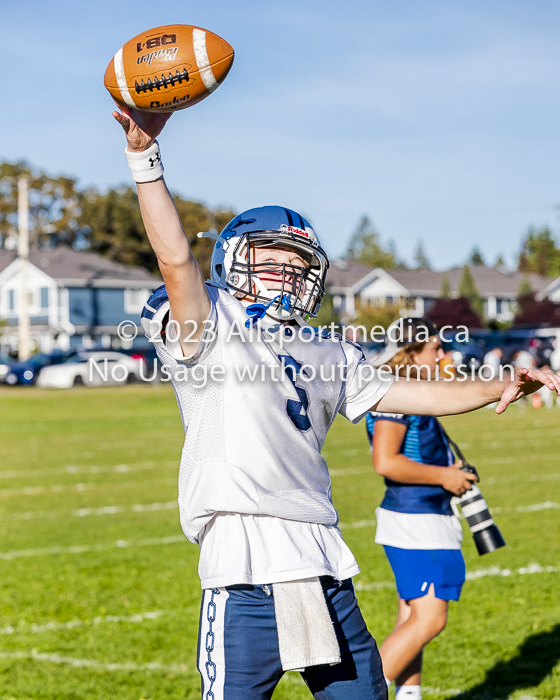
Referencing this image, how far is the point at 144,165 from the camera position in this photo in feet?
7.93

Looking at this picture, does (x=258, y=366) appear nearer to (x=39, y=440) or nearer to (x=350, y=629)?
(x=350, y=629)

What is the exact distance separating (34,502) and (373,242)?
107581mm

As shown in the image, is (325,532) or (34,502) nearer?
(325,532)

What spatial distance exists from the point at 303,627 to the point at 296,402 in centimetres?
66

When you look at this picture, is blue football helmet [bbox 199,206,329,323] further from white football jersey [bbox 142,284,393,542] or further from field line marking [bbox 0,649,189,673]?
field line marking [bbox 0,649,189,673]

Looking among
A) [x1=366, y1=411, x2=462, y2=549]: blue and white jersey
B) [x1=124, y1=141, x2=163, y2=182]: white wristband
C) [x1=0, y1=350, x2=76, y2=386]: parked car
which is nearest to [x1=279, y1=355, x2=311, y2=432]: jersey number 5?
[x1=124, y1=141, x2=163, y2=182]: white wristband

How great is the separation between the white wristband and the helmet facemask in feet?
1.93

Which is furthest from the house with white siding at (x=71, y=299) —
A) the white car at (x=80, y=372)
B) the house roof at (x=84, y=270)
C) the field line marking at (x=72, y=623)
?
the field line marking at (x=72, y=623)

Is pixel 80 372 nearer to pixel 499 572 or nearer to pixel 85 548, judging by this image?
pixel 85 548

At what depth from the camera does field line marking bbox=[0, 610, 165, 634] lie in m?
6.35

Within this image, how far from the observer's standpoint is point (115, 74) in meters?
2.52

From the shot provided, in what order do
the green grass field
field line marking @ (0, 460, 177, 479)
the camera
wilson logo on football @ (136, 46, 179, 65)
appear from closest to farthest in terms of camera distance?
wilson logo on football @ (136, 46, 179, 65) → the camera → the green grass field → field line marking @ (0, 460, 177, 479)

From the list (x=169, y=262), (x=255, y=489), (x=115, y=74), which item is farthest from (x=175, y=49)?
(x=255, y=489)

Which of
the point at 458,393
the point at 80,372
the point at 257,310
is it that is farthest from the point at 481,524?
the point at 80,372
